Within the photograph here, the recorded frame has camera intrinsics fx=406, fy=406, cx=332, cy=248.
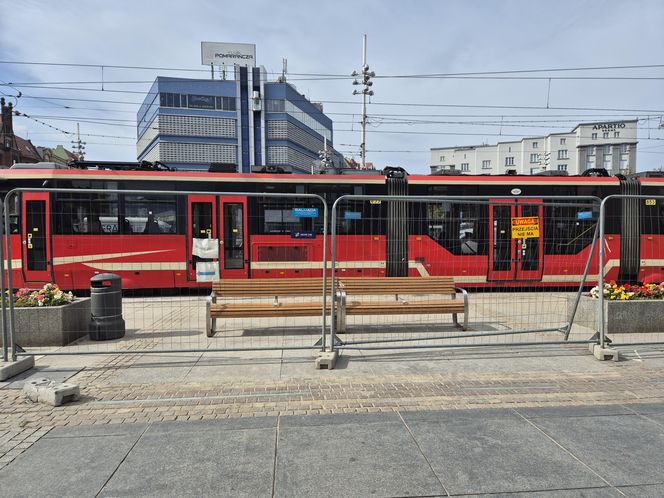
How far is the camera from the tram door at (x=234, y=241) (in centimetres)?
1031

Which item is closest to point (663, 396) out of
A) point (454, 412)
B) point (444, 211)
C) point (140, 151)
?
point (454, 412)

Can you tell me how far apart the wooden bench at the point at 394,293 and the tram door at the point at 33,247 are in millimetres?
7361

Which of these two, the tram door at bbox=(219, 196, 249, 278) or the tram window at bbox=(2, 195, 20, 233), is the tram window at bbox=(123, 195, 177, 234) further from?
the tram window at bbox=(2, 195, 20, 233)

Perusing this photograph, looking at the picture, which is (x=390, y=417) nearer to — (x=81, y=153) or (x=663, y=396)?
(x=663, y=396)

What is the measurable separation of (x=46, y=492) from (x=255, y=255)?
25.6 ft

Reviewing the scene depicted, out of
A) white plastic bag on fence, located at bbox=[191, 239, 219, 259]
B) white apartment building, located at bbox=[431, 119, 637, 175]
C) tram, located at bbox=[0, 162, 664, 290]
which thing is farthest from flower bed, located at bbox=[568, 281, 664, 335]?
white apartment building, located at bbox=[431, 119, 637, 175]

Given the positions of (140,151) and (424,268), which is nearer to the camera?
(424,268)

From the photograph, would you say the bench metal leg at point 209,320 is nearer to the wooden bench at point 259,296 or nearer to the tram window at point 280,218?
the wooden bench at point 259,296

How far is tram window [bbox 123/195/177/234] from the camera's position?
9906mm

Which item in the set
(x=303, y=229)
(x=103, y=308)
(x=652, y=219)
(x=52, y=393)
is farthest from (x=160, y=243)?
(x=652, y=219)

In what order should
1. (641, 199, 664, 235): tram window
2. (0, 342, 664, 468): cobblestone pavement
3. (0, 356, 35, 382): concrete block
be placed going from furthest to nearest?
(641, 199, 664, 235): tram window, (0, 356, 35, 382): concrete block, (0, 342, 664, 468): cobblestone pavement

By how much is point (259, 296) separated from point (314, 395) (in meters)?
2.75

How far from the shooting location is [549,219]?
10.4 meters

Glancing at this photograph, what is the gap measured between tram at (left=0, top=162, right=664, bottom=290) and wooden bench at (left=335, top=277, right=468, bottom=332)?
9.78 ft
